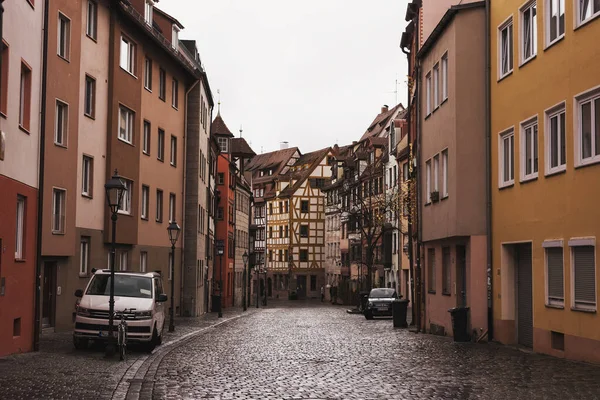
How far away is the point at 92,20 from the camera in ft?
107

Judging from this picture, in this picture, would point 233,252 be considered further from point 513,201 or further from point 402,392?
point 402,392

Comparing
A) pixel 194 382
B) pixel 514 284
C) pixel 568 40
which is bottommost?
pixel 194 382

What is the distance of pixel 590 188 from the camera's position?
1806 cm

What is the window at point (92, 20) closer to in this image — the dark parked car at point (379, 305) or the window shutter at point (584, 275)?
the window shutter at point (584, 275)

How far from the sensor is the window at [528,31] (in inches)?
860

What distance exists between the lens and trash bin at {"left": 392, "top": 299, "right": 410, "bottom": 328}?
121 feet

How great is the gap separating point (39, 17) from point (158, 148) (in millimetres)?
21194

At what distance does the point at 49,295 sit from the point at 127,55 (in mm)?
11713

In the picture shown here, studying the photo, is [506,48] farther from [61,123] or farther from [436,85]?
[61,123]

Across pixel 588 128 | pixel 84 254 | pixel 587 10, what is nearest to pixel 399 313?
pixel 84 254

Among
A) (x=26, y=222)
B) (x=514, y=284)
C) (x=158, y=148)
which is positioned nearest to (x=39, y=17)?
(x=26, y=222)

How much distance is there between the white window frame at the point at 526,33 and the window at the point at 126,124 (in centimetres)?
1786

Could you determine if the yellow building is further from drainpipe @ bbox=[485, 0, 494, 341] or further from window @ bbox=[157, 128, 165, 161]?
window @ bbox=[157, 128, 165, 161]

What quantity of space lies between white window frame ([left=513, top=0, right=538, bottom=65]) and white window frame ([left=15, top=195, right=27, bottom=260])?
40.2 feet
